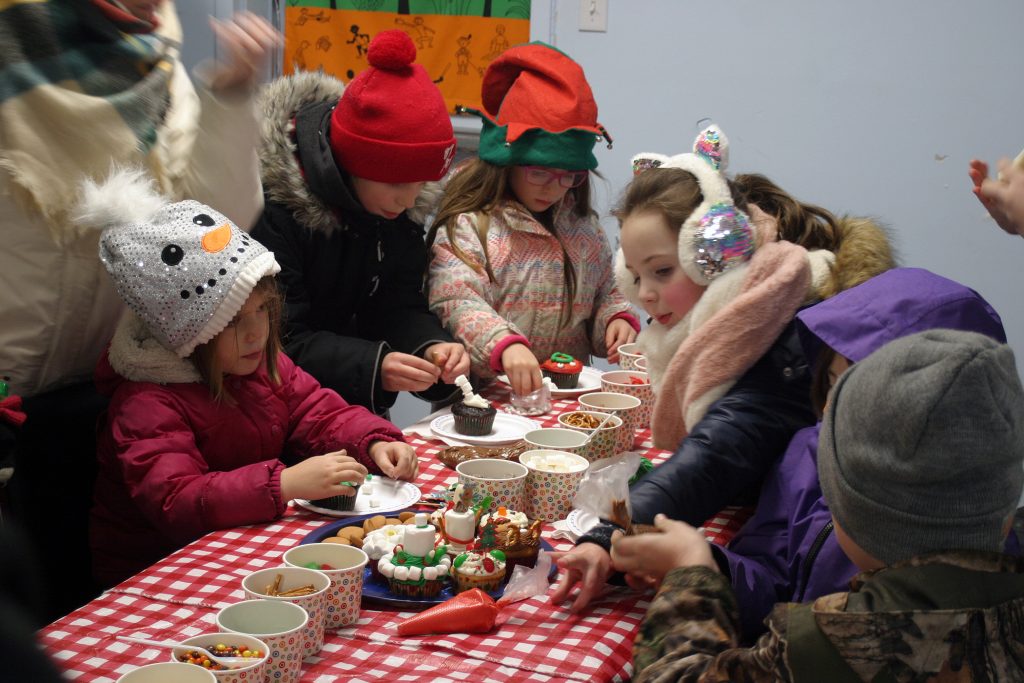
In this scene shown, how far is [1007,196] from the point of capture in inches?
68.7

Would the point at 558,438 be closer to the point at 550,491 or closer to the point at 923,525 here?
the point at 550,491

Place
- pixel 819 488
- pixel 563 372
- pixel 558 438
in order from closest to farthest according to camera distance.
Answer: pixel 819 488 → pixel 558 438 → pixel 563 372

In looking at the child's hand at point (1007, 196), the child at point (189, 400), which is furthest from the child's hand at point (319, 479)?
the child's hand at point (1007, 196)

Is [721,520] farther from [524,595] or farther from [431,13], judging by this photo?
[431,13]

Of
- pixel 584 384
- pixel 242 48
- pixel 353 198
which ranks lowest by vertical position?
pixel 584 384

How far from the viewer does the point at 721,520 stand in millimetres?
1760

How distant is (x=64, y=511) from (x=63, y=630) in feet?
2.43

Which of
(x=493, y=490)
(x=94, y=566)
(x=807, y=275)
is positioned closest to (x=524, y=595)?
(x=493, y=490)

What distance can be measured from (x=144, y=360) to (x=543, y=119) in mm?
1515

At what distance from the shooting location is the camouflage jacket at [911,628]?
96 centimetres

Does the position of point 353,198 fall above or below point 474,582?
above

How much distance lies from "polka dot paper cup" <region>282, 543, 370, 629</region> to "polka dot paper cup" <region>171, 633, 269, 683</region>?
6.0 inches

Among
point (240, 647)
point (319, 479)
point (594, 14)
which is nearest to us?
point (240, 647)

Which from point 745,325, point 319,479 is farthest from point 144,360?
point 745,325
